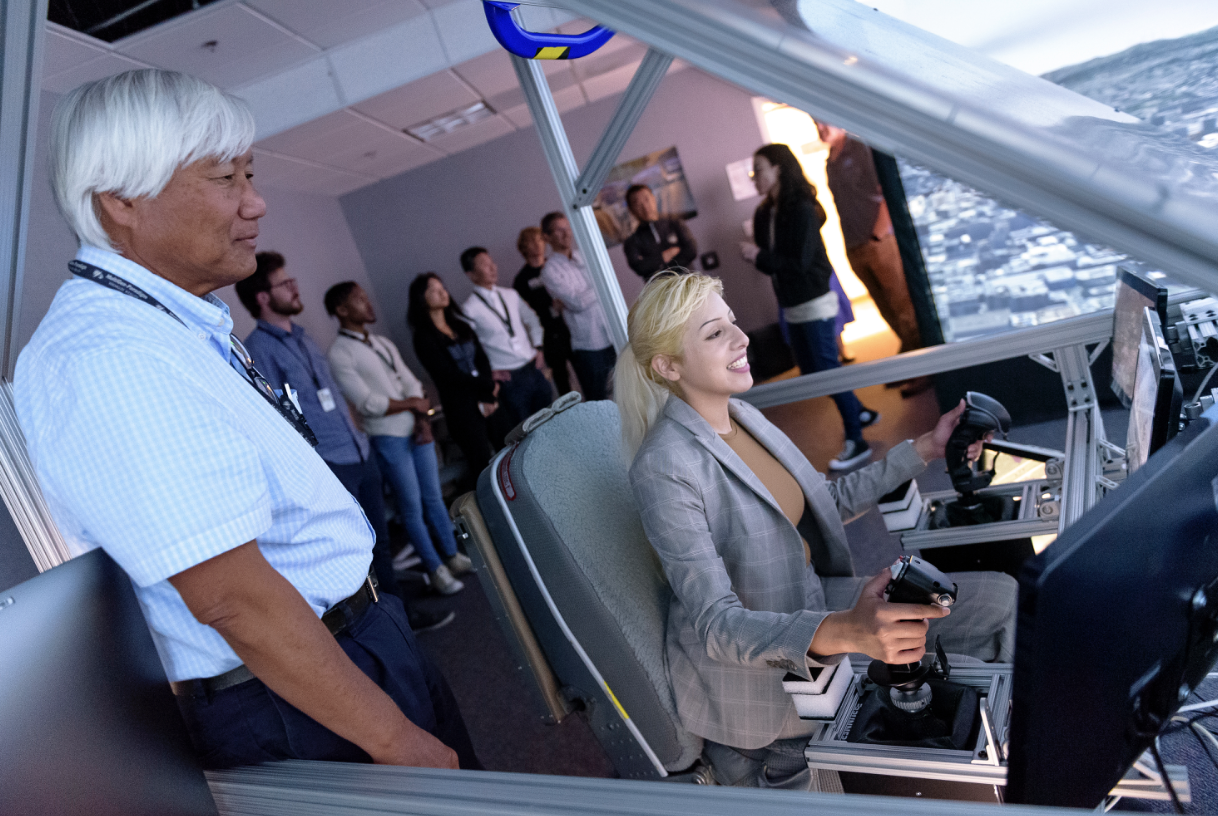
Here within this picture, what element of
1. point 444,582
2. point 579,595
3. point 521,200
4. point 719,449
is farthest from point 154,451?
point 521,200

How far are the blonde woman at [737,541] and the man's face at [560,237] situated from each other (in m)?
3.85

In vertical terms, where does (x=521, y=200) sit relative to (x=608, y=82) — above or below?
below

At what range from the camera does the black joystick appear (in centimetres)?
100

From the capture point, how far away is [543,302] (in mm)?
6055

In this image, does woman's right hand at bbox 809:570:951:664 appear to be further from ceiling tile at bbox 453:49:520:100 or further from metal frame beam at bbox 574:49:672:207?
ceiling tile at bbox 453:49:520:100

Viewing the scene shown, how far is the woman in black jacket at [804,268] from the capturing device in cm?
417

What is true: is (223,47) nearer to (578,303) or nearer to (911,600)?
(578,303)

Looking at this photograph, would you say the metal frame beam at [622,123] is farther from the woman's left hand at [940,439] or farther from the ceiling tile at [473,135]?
the ceiling tile at [473,135]

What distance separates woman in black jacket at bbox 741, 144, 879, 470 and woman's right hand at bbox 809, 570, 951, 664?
3.11 m

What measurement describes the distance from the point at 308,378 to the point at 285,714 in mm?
2543

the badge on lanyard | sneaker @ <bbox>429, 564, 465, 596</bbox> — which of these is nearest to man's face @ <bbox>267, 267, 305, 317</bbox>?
the badge on lanyard

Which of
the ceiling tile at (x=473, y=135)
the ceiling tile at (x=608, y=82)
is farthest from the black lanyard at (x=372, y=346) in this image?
the ceiling tile at (x=608, y=82)

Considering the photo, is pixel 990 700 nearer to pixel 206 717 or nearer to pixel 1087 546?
pixel 1087 546

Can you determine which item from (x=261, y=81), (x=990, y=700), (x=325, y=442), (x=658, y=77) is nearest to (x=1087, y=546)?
(x=990, y=700)
